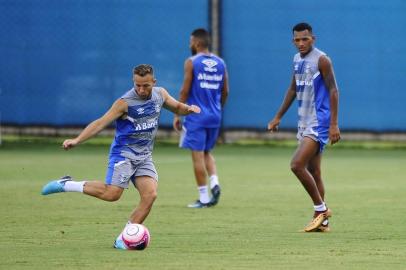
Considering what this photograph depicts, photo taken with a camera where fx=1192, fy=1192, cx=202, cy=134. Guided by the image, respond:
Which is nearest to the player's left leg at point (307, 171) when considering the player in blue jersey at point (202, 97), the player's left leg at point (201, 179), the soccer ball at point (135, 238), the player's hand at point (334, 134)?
the player's hand at point (334, 134)

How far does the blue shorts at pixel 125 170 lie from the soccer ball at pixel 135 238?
69 centimetres

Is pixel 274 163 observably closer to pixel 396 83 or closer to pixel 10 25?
pixel 396 83

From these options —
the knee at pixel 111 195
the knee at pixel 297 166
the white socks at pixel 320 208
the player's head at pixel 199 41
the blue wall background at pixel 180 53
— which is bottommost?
the blue wall background at pixel 180 53

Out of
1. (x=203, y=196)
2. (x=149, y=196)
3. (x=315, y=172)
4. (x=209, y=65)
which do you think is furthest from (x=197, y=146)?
(x=149, y=196)

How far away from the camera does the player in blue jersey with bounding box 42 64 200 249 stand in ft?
35.0

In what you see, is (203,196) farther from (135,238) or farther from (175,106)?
(135,238)

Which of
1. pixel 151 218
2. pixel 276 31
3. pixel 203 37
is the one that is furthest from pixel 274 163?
pixel 151 218

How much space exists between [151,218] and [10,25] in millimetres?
11891

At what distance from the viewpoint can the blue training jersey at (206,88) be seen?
590 inches

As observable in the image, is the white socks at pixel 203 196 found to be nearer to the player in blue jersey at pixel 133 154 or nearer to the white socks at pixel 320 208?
the white socks at pixel 320 208

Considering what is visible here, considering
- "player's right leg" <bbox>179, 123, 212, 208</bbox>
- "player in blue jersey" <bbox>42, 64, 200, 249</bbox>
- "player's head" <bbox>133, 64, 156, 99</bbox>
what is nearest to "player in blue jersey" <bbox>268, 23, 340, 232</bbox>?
"player in blue jersey" <bbox>42, 64, 200, 249</bbox>

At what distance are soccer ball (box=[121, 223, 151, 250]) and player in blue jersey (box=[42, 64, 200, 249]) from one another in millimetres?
480

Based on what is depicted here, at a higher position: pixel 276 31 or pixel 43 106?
pixel 276 31

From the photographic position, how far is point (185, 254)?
9.80 metres
